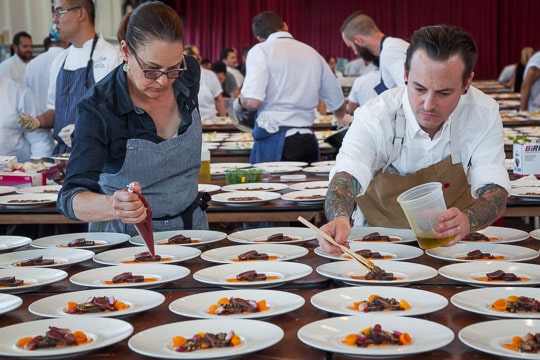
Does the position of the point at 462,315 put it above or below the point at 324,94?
below

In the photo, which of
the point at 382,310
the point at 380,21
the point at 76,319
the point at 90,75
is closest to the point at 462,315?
the point at 382,310

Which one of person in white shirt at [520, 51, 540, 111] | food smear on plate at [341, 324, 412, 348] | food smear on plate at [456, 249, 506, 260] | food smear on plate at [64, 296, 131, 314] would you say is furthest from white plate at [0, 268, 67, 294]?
Result: person in white shirt at [520, 51, 540, 111]

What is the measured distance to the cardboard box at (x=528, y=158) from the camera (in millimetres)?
3906

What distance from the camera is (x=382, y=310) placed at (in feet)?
6.32

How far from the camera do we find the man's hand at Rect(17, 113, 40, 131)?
5.02 metres

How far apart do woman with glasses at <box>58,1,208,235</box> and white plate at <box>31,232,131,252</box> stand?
0.11 m

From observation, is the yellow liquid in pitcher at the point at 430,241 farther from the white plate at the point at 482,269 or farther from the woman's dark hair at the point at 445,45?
the woman's dark hair at the point at 445,45

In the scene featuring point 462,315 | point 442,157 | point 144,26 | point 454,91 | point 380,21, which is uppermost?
point 380,21

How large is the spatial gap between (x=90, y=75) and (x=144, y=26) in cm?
249

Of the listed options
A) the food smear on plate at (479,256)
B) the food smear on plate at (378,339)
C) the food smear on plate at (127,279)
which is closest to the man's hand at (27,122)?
the food smear on plate at (127,279)

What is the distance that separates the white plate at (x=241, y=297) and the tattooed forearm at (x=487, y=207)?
779 mm

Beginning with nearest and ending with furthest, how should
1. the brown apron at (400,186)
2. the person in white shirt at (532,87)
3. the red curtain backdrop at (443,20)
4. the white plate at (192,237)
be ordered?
the white plate at (192,237), the brown apron at (400,186), the person in white shirt at (532,87), the red curtain backdrop at (443,20)

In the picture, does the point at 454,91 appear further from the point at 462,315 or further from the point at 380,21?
the point at 380,21

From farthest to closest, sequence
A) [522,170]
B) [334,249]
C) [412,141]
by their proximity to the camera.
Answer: [522,170], [412,141], [334,249]
